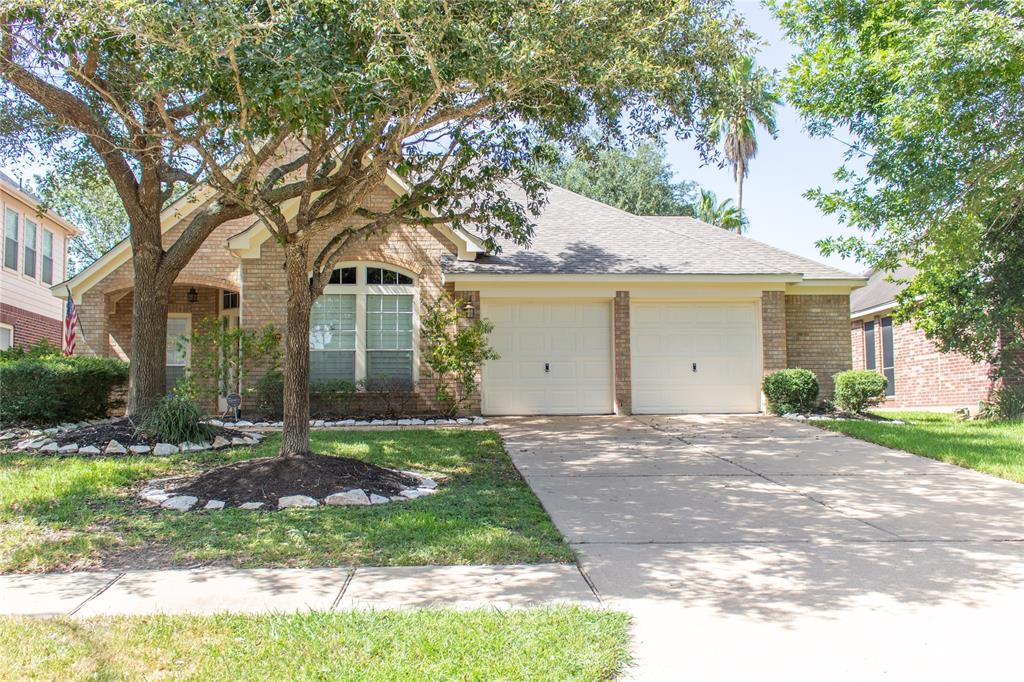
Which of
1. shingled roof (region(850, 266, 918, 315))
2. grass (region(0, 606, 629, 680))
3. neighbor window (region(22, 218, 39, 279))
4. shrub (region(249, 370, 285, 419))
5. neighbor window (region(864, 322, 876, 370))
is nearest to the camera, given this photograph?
grass (region(0, 606, 629, 680))

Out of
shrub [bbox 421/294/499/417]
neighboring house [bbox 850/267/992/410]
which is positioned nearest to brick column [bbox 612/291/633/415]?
shrub [bbox 421/294/499/417]

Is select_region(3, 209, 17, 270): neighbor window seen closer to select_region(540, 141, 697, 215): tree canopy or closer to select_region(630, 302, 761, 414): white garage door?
select_region(630, 302, 761, 414): white garage door

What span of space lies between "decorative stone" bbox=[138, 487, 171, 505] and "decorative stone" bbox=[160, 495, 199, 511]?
110 millimetres

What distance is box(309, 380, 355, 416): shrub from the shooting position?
13.8 metres

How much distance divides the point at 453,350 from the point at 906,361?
49.4 ft

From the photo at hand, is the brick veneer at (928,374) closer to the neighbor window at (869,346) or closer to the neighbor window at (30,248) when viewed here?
the neighbor window at (869,346)

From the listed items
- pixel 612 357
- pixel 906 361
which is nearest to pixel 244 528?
pixel 612 357

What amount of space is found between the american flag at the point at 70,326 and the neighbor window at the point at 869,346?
21958 millimetres

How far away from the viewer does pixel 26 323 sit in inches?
832

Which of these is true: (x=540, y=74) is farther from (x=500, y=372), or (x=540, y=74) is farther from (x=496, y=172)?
(x=500, y=372)

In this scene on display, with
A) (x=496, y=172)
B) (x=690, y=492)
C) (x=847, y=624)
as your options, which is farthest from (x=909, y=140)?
(x=847, y=624)

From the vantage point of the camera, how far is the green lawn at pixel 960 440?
914 cm

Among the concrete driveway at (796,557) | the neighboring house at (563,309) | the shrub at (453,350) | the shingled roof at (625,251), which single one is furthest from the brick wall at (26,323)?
the concrete driveway at (796,557)

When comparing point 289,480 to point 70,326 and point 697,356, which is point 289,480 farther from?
point 70,326
